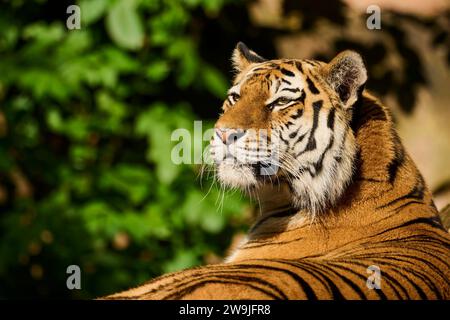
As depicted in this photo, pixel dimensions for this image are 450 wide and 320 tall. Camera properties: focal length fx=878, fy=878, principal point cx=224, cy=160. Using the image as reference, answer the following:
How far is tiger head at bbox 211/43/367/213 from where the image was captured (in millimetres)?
3436

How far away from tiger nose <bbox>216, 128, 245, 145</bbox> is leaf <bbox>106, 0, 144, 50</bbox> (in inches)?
117

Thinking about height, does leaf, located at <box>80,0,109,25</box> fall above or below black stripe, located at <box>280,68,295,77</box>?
above

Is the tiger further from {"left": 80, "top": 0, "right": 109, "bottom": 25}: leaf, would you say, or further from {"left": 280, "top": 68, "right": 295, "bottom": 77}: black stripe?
{"left": 80, "top": 0, "right": 109, "bottom": 25}: leaf

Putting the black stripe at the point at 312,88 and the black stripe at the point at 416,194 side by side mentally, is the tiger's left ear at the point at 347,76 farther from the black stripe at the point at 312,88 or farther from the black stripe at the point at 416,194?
the black stripe at the point at 416,194

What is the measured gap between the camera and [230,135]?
3.46 meters

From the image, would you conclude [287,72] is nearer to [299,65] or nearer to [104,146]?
[299,65]

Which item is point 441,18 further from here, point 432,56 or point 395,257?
point 395,257

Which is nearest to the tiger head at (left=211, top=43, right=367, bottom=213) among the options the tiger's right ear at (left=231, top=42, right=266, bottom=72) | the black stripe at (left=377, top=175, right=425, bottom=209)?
the black stripe at (left=377, top=175, right=425, bottom=209)

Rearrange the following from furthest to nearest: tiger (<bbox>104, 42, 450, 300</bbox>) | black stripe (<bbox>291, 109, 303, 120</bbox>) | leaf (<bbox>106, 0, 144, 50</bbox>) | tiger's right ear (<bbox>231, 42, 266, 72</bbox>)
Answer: leaf (<bbox>106, 0, 144, 50</bbox>) < tiger's right ear (<bbox>231, 42, 266, 72</bbox>) < black stripe (<bbox>291, 109, 303, 120</bbox>) < tiger (<bbox>104, 42, 450, 300</bbox>)

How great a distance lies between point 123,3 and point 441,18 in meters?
3.11

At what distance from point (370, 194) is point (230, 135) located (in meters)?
0.59

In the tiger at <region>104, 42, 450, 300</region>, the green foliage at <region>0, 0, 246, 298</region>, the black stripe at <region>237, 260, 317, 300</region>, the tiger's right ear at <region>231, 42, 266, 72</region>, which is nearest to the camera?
the black stripe at <region>237, 260, 317, 300</region>

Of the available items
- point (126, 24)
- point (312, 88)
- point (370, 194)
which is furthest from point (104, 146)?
point (370, 194)

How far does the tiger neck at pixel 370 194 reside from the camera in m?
3.39
